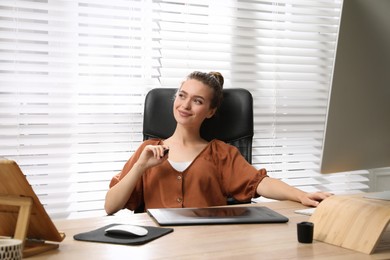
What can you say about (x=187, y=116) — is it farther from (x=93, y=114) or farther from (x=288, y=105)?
(x=288, y=105)

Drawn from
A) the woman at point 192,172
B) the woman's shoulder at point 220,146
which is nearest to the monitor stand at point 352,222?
the woman at point 192,172

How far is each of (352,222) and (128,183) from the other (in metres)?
0.92

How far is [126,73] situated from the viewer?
2.70 metres

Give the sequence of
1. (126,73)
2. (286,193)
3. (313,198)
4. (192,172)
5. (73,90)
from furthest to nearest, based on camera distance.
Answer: (126,73), (73,90), (192,172), (286,193), (313,198)

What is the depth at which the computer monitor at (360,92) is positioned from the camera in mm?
1211

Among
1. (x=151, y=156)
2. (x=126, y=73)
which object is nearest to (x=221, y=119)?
(x=151, y=156)

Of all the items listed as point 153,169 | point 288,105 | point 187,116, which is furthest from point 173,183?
point 288,105

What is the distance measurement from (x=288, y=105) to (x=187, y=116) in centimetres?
119

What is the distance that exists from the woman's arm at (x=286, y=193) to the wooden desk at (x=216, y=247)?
13.5 inches

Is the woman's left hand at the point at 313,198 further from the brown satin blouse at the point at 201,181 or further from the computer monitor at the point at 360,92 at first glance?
the computer monitor at the point at 360,92

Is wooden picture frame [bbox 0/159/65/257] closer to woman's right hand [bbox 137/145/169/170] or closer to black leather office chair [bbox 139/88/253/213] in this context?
woman's right hand [bbox 137/145/169/170]

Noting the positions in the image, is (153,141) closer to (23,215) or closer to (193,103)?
(193,103)

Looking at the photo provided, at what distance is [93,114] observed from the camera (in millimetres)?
2670

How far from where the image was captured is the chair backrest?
2.25 meters
